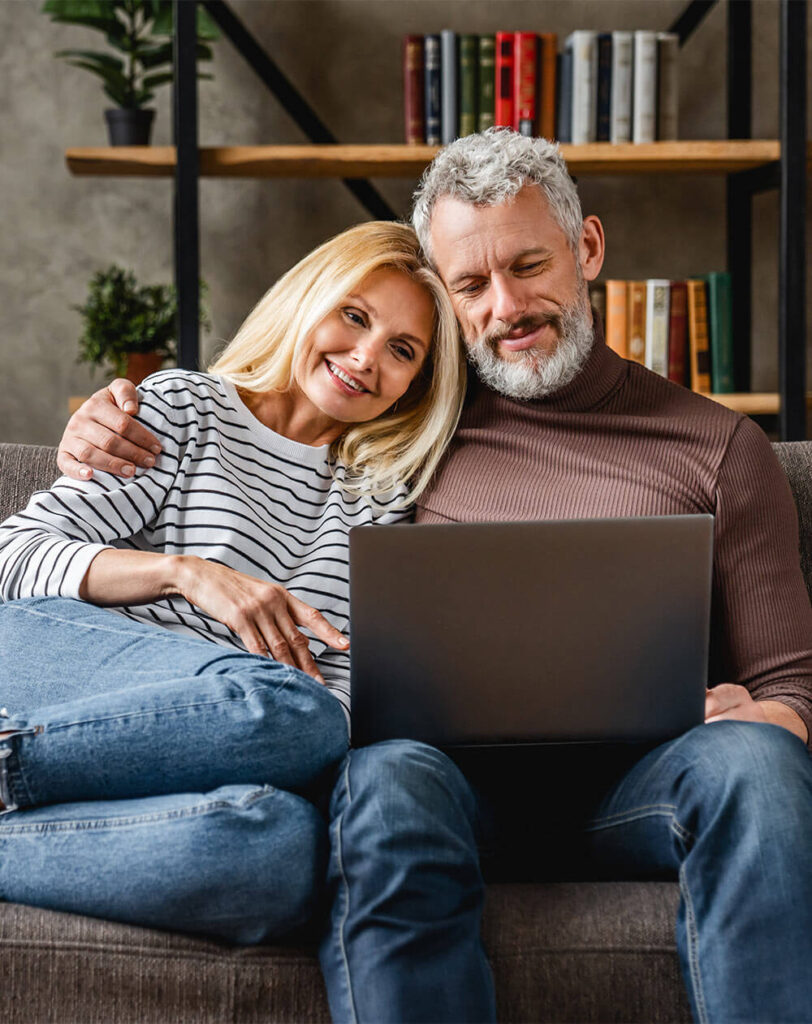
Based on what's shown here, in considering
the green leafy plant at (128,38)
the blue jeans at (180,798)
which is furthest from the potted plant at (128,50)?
the blue jeans at (180,798)

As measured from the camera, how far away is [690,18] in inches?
96.7

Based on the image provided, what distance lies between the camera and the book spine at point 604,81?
2240 millimetres

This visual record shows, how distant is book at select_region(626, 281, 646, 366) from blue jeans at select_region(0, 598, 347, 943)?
156cm

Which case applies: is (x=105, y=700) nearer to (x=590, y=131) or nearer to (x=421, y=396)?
(x=421, y=396)

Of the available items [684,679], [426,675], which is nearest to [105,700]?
[426,675]

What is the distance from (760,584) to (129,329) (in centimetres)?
157

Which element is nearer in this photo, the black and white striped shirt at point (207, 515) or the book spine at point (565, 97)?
the black and white striped shirt at point (207, 515)

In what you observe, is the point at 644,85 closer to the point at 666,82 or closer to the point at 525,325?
the point at 666,82

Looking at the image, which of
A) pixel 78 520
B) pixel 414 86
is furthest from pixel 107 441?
pixel 414 86

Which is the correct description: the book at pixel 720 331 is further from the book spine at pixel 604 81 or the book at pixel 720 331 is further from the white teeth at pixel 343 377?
the white teeth at pixel 343 377

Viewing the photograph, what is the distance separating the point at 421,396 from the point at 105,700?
2.34ft

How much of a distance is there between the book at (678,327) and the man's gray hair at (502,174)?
95 cm

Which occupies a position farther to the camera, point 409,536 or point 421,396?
point 421,396

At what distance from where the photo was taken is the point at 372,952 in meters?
0.84
